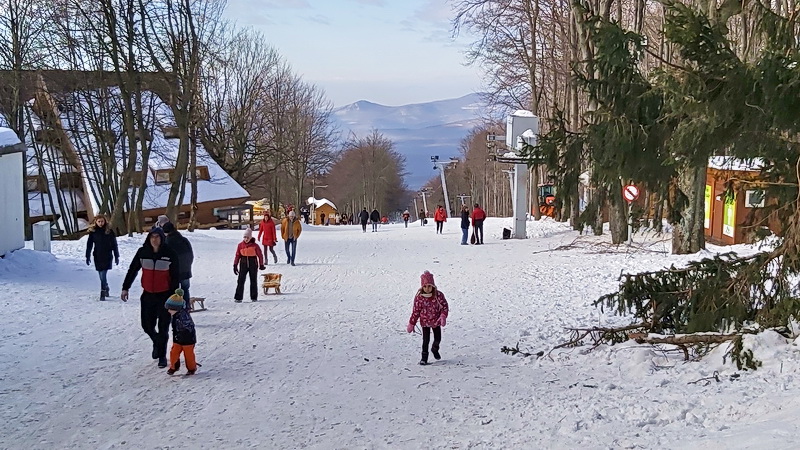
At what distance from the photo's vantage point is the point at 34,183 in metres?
46.1

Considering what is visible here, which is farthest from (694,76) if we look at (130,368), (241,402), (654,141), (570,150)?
(130,368)

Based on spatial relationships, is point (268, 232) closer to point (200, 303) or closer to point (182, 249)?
point (200, 303)

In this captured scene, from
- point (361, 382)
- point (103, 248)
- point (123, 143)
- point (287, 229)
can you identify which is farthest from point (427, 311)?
point (123, 143)

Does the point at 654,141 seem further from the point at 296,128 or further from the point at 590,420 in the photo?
the point at 296,128

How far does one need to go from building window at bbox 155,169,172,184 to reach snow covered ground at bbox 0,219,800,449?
3320 centimetres

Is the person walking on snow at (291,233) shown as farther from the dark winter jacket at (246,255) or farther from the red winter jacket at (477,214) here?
the red winter jacket at (477,214)

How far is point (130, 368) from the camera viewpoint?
31.4 ft

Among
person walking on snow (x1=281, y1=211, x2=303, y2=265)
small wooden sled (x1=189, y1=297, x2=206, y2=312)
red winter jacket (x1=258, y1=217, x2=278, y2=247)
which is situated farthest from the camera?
person walking on snow (x1=281, y1=211, x2=303, y2=265)

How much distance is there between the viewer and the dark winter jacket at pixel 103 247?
49.1 feet

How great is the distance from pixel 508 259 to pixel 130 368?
15.5 meters

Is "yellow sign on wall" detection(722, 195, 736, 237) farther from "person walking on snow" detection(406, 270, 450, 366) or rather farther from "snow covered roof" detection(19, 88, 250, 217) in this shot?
"snow covered roof" detection(19, 88, 250, 217)

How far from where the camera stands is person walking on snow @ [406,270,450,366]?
9945 mm

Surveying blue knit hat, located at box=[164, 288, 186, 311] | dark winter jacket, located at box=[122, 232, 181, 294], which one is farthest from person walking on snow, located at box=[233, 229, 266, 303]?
blue knit hat, located at box=[164, 288, 186, 311]

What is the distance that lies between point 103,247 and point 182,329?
6.81m
